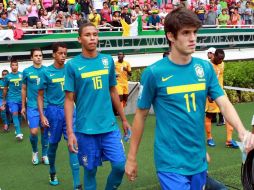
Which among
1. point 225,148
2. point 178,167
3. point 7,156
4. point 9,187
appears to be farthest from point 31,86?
point 178,167

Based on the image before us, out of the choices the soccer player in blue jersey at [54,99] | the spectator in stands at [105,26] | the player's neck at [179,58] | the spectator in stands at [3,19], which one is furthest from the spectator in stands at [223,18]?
the player's neck at [179,58]

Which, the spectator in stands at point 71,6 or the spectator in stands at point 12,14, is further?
the spectator in stands at point 71,6

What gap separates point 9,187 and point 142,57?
1160cm

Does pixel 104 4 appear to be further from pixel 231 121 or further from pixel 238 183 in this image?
pixel 231 121

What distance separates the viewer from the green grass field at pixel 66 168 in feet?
24.0

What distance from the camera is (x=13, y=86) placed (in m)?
11.7

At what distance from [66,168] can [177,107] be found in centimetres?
491

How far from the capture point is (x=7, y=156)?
974cm

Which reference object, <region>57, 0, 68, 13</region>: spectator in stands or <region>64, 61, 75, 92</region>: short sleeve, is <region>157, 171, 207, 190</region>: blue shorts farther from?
<region>57, 0, 68, 13</region>: spectator in stands

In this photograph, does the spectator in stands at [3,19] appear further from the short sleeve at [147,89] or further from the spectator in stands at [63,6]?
the short sleeve at [147,89]

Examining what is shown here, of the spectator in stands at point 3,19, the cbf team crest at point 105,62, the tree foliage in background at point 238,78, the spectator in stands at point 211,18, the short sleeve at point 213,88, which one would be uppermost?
the short sleeve at point 213,88

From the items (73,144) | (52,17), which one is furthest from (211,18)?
(73,144)

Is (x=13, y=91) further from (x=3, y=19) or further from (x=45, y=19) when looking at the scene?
(x=45, y=19)

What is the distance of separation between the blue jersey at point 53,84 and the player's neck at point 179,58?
11.7 feet
